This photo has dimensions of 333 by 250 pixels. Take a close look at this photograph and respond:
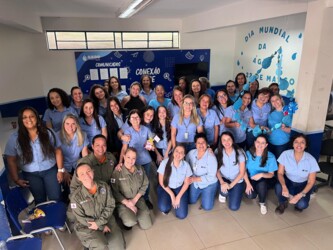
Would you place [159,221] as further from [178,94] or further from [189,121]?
[178,94]

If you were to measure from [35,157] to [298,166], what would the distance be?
9.90 ft

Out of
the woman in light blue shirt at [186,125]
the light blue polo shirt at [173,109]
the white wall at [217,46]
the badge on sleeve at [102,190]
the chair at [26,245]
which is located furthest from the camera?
the white wall at [217,46]

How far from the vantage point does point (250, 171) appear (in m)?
3.22

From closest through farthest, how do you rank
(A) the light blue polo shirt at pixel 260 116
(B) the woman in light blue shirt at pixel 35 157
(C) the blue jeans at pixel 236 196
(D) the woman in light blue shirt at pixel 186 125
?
1. (B) the woman in light blue shirt at pixel 35 157
2. (C) the blue jeans at pixel 236 196
3. (D) the woman in light blue shirt at pixel 186 125
4. (A) the light blue polo shirt at pixel 260 116

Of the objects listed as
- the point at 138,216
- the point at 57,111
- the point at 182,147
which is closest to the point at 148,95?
the point at 57,111

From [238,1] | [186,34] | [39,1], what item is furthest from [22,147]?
[186,34]

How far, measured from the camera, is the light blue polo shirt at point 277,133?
11.3 ft

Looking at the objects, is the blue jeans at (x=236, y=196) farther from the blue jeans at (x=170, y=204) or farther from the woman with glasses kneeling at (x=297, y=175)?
the blue jeans at (x=170, y=204)

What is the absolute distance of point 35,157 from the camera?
2.67m

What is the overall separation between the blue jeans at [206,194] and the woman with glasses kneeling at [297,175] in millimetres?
816

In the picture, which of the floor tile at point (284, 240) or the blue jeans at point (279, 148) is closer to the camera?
the floor tile at point (284, 240)

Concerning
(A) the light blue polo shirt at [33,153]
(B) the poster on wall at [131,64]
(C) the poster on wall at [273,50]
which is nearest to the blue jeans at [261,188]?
(A) the light blue polo shirt at [33,153]

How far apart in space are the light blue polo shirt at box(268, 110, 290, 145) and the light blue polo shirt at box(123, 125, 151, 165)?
1747 mm

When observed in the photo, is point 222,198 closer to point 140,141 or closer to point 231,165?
point 231,165
